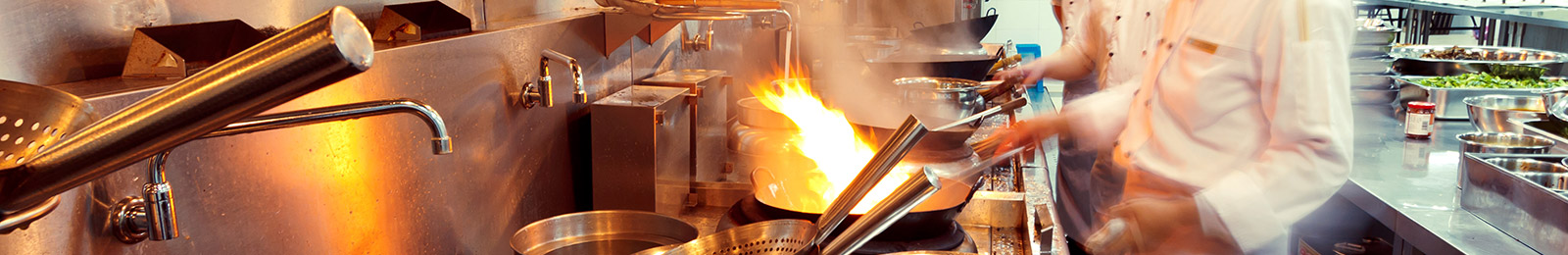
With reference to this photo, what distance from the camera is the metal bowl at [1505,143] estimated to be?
103 inches

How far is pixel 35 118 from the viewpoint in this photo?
0.65 m

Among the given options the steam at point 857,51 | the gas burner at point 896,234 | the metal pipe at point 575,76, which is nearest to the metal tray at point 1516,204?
the gas burner at point 896,234

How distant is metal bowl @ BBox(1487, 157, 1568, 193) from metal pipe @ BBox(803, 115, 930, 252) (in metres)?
1.77

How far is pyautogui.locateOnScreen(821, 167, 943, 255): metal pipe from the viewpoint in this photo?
112cm

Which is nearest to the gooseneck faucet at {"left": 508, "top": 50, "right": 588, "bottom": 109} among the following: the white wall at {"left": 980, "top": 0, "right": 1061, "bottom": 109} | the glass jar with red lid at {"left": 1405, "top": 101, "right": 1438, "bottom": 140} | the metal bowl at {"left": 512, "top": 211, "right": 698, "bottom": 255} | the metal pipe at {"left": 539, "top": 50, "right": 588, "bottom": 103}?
the metal pipe at {"left": 539, "top": 50, "right": 588, "bottom": 103}

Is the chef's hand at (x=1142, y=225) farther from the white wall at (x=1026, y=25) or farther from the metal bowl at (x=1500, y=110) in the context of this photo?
the white wall at (x=1026, y=25)

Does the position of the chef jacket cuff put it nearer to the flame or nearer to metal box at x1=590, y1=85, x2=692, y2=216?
the flame

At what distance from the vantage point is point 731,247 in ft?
4.88

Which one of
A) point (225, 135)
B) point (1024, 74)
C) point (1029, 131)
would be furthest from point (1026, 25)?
point (225, 135)

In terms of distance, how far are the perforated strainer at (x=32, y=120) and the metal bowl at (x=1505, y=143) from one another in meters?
2.96

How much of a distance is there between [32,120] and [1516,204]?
263 centimetres

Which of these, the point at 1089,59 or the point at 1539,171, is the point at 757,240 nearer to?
the point at 1539,171

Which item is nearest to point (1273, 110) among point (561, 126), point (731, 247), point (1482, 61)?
point (731, 247)

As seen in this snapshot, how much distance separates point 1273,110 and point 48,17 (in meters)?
1.81
